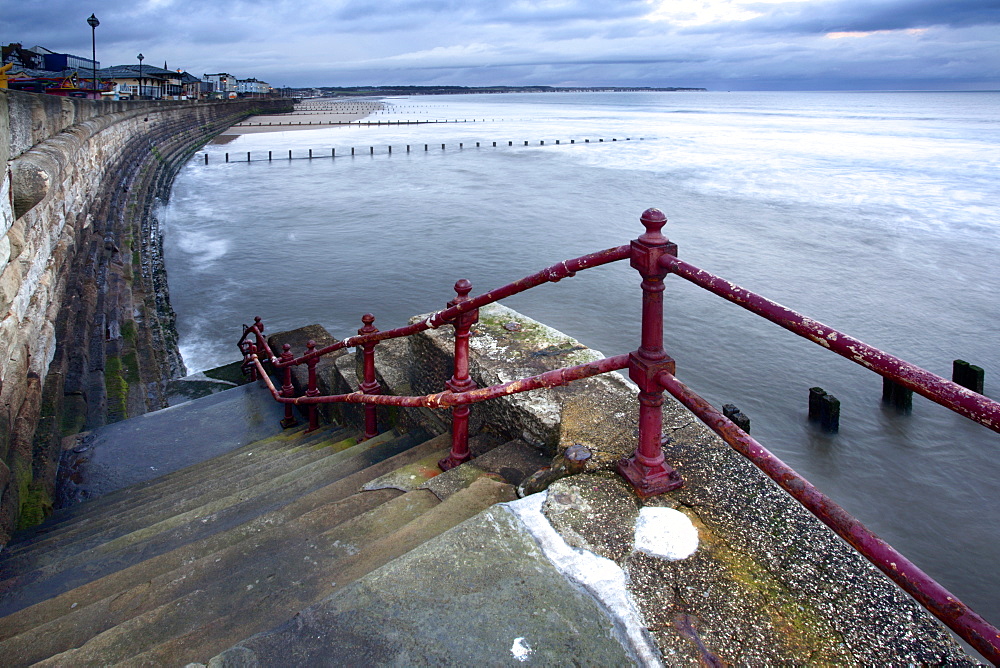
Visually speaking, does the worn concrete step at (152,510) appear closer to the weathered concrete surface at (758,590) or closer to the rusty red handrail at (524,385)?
the rusty red handrail at (524,385)

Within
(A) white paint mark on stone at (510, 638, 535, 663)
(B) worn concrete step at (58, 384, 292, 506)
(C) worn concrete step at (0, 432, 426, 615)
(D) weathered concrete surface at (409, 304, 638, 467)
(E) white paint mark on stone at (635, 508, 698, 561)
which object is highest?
(D) weathered concrete surface at (409, 304, 638, 467)

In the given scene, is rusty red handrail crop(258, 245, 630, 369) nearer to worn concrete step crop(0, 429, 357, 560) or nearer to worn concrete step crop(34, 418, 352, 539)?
worn concrete step crop(0, 429, 357, 560)

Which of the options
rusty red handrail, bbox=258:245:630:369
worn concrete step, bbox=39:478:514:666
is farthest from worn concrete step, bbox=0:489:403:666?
rusty red handrail, bbox=258:245:630:369

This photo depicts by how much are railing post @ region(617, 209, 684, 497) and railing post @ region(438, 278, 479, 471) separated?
94 centimetres

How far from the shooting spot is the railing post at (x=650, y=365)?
222 cm

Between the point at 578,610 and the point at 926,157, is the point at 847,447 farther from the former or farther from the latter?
the point at 926,157

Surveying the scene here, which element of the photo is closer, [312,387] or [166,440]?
[312,387]

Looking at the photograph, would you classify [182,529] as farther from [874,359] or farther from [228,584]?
[874,359]

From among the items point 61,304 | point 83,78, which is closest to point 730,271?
point 61,304

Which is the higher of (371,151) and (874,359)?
(371,151)

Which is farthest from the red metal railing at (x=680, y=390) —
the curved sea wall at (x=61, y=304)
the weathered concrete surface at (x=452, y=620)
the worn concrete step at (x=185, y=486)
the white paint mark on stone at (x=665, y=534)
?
the curved sea wall at (x=61, y=304)

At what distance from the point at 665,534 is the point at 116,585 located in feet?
7.29

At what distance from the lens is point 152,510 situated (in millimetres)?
4070

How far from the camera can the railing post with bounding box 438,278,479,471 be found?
3.23 meters
